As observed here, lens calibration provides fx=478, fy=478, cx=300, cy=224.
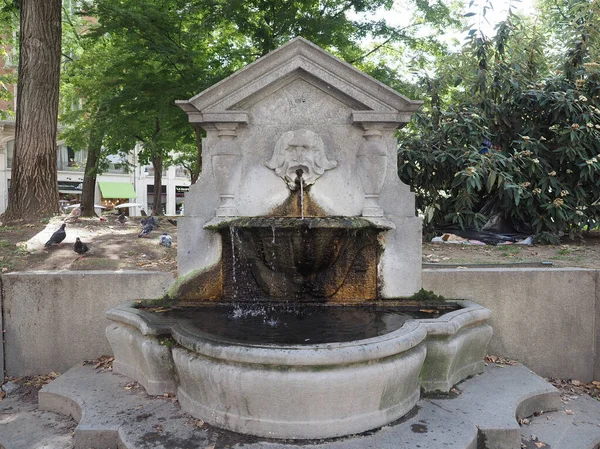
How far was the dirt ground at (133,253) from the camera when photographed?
559 centimetres

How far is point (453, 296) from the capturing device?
493cm

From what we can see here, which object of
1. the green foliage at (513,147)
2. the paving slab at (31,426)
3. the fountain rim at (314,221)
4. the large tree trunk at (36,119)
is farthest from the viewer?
the large tree trunk at (36,119)

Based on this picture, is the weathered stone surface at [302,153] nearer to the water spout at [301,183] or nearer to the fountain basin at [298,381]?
the water spout at [301,183]

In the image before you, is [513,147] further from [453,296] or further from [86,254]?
[86,254]

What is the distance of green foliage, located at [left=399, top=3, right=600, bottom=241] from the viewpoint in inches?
292

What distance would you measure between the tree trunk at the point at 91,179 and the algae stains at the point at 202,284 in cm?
1257

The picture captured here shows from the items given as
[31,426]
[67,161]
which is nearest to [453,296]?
[31,426]

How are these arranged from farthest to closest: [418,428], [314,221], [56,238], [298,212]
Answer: [56,238] → [298,212] → [314,221] → [418,428]

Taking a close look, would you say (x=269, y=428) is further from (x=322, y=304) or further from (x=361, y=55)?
(x=361, y=55)

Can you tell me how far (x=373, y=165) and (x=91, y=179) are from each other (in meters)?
14.9

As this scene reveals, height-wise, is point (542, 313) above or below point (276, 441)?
above

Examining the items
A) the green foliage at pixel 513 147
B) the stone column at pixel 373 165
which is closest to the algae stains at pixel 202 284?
the stone column at pixel 373 165

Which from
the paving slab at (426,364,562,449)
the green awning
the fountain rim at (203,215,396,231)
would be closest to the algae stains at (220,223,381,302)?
the fountain rim at (203,215,396,231)

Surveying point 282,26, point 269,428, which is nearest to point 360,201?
point 269,428
